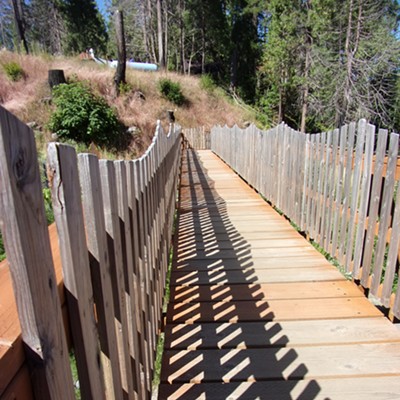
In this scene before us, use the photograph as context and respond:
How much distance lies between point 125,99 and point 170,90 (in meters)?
4.88

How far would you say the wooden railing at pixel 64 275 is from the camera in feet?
1.90

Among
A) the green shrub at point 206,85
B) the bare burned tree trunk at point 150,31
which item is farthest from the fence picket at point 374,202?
the bare burned tree trunk at point 150,31

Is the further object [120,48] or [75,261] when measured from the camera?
[120,48]

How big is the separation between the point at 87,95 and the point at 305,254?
48.8 ft

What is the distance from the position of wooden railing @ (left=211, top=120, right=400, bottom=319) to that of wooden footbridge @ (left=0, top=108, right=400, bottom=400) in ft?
0.06

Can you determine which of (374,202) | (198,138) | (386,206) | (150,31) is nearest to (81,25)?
(150,31)

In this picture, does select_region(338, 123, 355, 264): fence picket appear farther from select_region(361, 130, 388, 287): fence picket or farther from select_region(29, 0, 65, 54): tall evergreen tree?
select_region(29, 0, 65, 54): tall evergreen tree

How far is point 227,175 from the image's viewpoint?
9.66 meters

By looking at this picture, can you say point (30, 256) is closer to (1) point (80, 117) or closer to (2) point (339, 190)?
(2) point (339, 190)

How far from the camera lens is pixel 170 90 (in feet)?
79.0

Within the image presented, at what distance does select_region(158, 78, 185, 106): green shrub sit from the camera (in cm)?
2391

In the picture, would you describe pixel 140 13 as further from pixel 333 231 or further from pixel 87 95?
pixel 333 231

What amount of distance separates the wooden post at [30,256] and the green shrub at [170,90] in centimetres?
2458

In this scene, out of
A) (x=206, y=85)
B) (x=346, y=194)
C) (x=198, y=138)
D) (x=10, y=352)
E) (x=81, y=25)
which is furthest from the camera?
(x=81, y=25)
